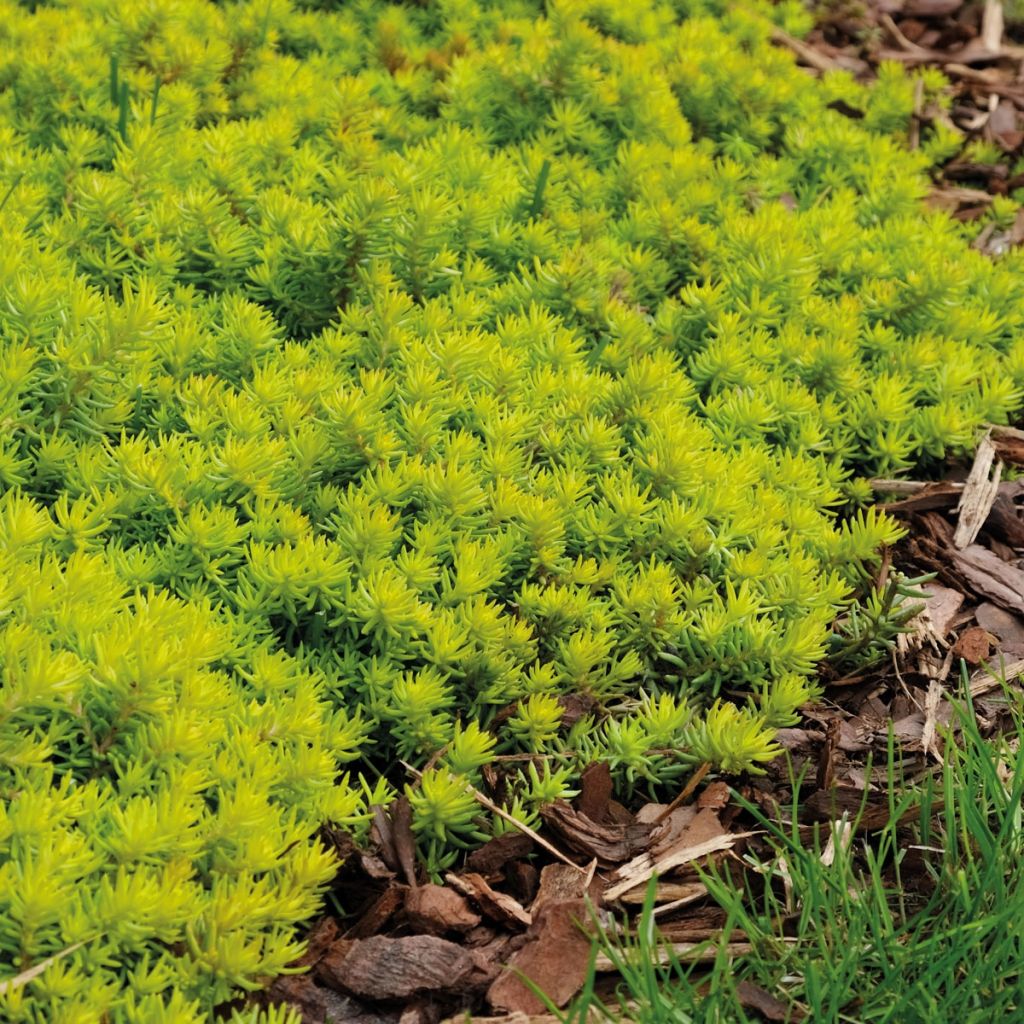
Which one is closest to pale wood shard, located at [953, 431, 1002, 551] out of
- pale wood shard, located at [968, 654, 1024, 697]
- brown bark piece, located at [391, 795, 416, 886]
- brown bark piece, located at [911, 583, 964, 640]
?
brown bark piece, located at [911, 583, 964, 640]

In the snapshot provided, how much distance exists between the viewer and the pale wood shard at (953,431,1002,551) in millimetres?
2889

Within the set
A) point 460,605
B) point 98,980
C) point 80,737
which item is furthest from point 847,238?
point 98,980

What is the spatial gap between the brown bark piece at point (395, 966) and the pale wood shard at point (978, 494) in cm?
165

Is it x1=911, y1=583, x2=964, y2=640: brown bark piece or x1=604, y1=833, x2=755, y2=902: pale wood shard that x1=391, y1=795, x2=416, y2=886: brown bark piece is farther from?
x1=911, y1=583, x2=964, y2=640: brown bark piece

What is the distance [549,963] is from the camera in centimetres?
194

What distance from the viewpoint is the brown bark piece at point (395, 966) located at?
1875 millimetres

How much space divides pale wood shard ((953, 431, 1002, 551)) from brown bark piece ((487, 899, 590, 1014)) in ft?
4.79

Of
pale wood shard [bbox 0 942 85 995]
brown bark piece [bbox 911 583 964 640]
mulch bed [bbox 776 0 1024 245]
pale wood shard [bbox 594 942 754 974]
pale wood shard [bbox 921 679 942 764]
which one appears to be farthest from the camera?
mulch bed [bbox 776 0 1024 245]

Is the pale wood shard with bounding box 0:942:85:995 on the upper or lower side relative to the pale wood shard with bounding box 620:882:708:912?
upper

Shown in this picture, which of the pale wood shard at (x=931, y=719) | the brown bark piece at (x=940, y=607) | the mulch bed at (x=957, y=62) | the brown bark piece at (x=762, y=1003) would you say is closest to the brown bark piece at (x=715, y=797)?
the brown bark piece at (x=762, y=1003)

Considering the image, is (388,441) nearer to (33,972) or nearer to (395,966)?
(395,966)

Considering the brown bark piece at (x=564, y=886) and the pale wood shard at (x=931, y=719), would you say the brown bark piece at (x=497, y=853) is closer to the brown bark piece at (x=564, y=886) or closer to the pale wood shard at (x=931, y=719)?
the brown bark piece at (x=564, y=886)

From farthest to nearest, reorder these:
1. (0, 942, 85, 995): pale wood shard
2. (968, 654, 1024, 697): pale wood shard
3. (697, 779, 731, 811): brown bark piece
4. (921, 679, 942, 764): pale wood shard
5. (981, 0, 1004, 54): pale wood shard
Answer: (981, 0, 1004, 54): pale wood shard → (968, 654, 1024, 697): pale wood shard → (921, 679, 942, 764): pale wood shard → (697, 779, 731, 811): brown bark piece → (0, 942, 85, 995): pale wood shard

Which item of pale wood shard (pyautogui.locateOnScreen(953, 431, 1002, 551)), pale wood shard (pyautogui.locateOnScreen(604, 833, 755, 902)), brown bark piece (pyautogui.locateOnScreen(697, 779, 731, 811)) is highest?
pale wood shard (pyautogui.locateOnScreen(953, 431, 1002, 551))
